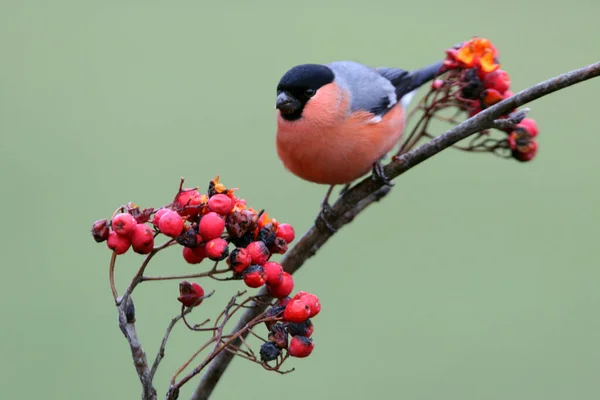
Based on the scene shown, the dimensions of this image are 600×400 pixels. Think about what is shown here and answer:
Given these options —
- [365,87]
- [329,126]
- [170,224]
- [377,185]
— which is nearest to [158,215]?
[170,224]

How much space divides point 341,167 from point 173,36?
3492 mm

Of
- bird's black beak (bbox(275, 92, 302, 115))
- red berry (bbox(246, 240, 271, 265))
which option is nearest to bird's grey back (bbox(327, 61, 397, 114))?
bird's black beak (bbox(275, 92, 302, 115))

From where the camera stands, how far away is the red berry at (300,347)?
4.18 feet

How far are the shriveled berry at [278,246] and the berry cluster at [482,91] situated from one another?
26.8 inches

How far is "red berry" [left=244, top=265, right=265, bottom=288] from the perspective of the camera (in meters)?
1.27

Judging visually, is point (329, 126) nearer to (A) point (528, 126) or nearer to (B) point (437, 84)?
(B) point (437, 84)

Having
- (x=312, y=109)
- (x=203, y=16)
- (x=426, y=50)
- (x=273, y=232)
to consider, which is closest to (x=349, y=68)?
(x=312, y=109)

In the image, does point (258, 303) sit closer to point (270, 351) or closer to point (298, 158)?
point (270, 351)

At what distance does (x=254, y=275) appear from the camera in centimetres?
127

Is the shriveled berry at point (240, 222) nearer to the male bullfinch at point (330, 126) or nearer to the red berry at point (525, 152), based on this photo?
the red berry at point (525, 152)

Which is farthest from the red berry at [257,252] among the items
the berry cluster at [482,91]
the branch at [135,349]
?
the berry cluster at [482,91]

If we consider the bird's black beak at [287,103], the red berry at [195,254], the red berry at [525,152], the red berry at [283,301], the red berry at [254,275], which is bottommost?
the red berry at [283,301]

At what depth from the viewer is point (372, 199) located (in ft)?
6.25

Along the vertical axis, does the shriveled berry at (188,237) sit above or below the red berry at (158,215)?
below
